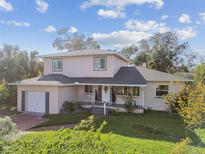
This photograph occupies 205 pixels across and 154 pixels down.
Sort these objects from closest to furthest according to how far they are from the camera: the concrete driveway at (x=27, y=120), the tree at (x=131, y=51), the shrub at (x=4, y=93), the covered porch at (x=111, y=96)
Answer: the concrete driveway at (x=27, y=120)
the covered porch at (x=111, y=96)
the shrub at (x=4, y=93)
the tree at (x=131, y=51)

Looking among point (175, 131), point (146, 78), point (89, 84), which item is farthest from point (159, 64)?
point (175, 131)

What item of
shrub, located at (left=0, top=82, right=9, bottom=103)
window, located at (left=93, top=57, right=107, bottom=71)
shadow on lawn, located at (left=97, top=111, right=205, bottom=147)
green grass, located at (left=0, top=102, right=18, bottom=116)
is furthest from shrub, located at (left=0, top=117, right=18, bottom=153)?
shrub, located at (left=0, top=82, right=9, bottom=103)

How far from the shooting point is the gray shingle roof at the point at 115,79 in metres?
24.0

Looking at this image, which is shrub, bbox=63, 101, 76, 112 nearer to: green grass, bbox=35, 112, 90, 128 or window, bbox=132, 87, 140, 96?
green grass, bbox=35, 112, 90, 128

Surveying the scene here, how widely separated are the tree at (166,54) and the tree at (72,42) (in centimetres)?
1558

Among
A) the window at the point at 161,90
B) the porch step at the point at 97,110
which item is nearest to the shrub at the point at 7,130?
the porch step at the point at 97,110

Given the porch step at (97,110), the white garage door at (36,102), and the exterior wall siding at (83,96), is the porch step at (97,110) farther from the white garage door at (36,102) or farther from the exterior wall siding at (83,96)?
the white garage door at (36,102)

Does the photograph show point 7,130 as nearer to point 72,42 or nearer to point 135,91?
point 135,91

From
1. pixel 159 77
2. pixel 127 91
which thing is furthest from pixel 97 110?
pixel 159 77

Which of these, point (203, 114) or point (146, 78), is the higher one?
point (146, 78)

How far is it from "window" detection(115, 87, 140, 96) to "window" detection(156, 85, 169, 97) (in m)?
2.06

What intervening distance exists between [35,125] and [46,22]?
11.9 metres

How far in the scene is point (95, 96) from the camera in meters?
26.5

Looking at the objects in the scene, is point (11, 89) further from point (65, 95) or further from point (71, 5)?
point (71, 5)
